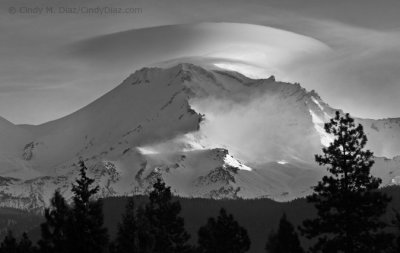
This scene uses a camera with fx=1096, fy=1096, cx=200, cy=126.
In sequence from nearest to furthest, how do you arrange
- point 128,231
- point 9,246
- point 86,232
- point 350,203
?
point 350,203
point 86,232
point 128,231
point 9,246

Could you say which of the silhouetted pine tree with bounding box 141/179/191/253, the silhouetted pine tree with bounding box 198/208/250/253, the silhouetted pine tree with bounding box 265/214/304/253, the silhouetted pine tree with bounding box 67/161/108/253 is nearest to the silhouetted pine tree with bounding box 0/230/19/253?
the silhouetted pine tree with bounding box 141/179/191/253

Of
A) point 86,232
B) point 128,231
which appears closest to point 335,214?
point 86,232

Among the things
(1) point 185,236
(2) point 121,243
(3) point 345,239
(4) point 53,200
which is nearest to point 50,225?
(4) point 53,200

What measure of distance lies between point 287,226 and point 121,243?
23130 mm

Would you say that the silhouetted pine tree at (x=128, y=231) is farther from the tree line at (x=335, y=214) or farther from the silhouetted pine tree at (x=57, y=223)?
the silhouetted pine tree at (x=57, y=223)

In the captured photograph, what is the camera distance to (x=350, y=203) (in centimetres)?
6862

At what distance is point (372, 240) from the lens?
6850cm

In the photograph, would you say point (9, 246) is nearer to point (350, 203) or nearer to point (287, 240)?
point (287, 240)

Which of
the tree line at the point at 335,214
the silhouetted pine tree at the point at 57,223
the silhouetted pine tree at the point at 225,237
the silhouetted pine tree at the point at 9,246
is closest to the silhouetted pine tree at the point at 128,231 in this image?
the tree line at the point at 335,214

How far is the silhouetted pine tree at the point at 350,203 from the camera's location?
68.3 m

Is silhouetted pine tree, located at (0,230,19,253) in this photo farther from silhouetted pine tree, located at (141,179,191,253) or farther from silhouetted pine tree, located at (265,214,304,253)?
silhouetted pine tree, located at (265,214,304,253)

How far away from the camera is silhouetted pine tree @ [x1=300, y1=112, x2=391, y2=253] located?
6831cm

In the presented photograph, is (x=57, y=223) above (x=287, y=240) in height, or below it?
below

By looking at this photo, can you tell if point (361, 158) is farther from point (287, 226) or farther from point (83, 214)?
point (287, 226)
